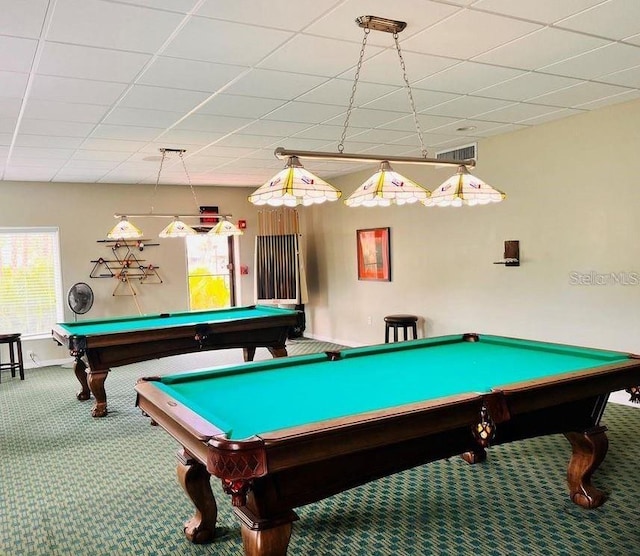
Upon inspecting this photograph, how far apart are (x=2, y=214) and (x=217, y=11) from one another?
6.03 m

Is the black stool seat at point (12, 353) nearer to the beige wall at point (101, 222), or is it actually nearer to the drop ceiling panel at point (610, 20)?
the beige wall at point (101, 222)

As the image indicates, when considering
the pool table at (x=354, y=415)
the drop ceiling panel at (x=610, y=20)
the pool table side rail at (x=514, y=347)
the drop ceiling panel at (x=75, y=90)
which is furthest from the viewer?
the drop ceiling panel at (x=75, y=90)

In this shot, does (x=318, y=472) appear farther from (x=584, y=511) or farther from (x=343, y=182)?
(x=343, y=182)

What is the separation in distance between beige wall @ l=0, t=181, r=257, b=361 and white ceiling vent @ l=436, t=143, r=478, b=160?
3762 mm

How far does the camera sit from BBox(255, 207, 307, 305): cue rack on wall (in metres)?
8.49

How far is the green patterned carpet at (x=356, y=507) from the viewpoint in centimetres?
266

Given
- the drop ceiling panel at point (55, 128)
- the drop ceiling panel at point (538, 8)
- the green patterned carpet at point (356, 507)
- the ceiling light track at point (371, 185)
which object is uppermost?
the drop ceiling panel at point (538, 8)

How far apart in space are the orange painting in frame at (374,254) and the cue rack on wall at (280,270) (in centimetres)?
105

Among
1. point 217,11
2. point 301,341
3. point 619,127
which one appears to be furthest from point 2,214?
point 619,127

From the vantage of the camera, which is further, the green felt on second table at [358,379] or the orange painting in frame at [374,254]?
the orange painting in frame at [374,254]

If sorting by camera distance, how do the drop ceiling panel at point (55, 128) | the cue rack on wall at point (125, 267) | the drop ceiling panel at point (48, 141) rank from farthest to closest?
1. the cue rack on wall at point (125, 267)
2. the drop ceiling panel at point (48, 141)
3. the drop ceiling panel at point (55, 128)

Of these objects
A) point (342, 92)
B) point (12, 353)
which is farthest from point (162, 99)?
point (12, 353)

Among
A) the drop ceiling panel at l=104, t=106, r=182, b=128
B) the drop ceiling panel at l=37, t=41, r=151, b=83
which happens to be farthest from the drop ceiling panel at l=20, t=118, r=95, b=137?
the drop ceiling panel at l=37, t=41, r=151, b=83

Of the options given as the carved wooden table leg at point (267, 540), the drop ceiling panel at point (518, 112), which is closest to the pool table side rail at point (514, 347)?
the carved wooden table leg at point (267, 540)
